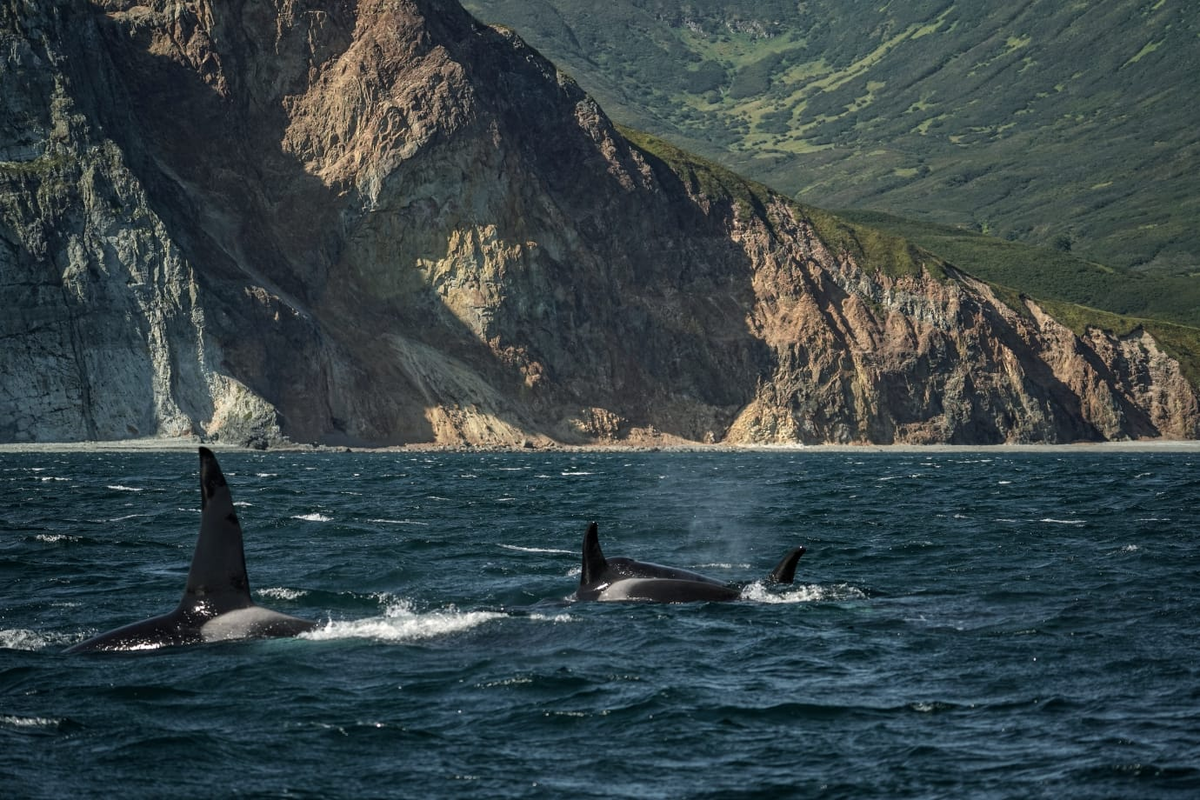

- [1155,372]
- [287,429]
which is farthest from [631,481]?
[1155,372]

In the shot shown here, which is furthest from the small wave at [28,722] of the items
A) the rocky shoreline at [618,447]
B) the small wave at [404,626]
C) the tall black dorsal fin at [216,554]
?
the rocky shoreline at [618,447]

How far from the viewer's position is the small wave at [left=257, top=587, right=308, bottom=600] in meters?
26.8

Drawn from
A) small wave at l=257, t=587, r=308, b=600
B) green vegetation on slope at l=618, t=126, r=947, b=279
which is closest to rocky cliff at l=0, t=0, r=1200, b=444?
green vegetation on slope at l=618, t=126, r=947, b=279

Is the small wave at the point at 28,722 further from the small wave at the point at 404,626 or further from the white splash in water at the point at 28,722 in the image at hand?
the small wave at the point at 404,626

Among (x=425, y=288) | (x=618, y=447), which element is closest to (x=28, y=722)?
(x=618, y=447)

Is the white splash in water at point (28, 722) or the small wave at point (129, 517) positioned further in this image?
the small wave at point (129, 517)

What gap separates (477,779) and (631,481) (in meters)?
59.4

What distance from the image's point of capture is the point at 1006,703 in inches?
721

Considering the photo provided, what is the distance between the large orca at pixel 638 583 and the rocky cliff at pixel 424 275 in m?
93.5

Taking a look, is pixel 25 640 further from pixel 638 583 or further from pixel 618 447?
pixel 618 447

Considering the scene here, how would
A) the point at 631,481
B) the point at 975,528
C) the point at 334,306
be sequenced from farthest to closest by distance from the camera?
the point at 334,306 < the point at 631,481 < the point at 975,528

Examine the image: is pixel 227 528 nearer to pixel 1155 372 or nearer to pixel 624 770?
pixel 624 770

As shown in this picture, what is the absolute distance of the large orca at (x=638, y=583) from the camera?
2548 cm

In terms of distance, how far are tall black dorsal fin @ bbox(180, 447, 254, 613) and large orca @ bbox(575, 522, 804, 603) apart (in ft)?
21.4
